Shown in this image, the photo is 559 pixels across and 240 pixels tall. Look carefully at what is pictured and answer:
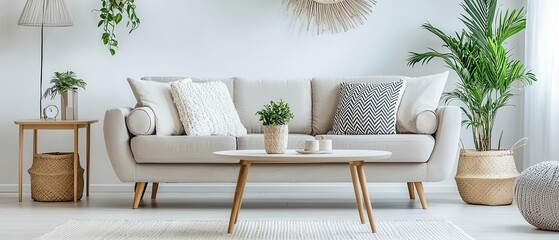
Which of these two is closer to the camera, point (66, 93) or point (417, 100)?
point (417, 100)

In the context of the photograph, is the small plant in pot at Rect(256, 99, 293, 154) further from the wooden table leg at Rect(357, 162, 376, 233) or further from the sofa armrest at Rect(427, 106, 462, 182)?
the sofa armrest at Rect(427, 106, 462, 182)

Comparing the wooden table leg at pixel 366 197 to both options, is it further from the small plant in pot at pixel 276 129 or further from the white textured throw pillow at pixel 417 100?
the white textured throw pillow at pixel 417 100

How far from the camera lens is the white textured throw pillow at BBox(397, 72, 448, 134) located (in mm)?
5352

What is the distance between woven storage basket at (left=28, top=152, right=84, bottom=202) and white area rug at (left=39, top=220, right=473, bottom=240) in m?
1.10

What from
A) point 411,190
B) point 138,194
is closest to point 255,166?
point 138,194

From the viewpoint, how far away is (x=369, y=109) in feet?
17.5

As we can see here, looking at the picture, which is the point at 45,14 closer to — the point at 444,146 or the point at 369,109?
the point at 369,109

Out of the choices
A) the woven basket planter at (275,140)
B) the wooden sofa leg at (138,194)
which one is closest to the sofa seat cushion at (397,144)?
the woven basket planter at (275,140)

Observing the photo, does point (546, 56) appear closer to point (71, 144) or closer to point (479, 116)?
point (479, 116)

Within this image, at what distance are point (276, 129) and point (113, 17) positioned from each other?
7.36ft

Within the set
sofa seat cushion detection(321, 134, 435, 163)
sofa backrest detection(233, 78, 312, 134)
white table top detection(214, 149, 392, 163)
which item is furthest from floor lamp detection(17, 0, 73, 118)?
white table top detection(214, 149, 392, 163)

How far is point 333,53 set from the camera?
6203mm

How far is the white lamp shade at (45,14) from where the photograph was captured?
586cm

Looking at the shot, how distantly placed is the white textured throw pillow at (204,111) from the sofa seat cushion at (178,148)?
→ 0.60 ft
